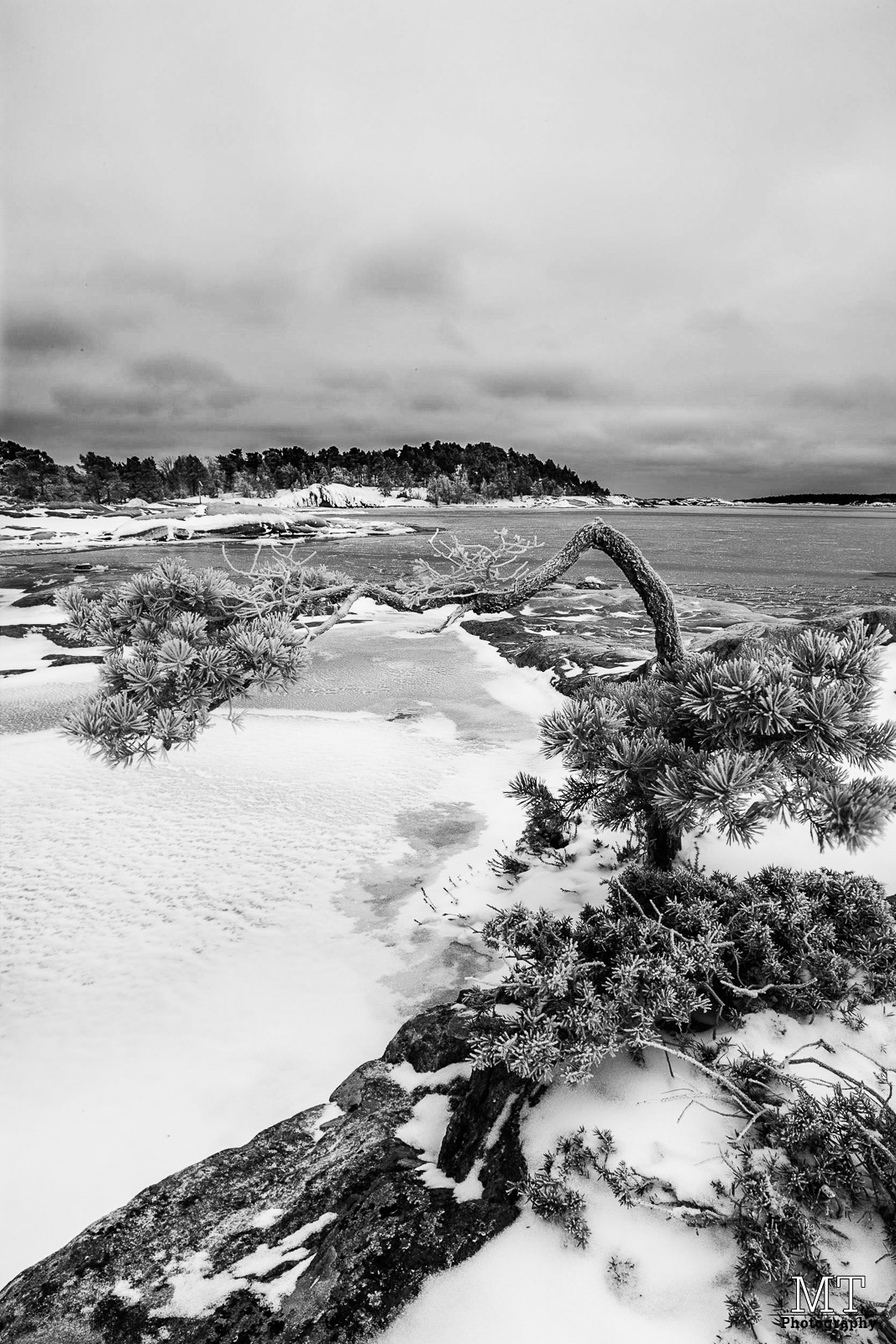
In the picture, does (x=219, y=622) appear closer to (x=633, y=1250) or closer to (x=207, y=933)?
(x=207, y=933)

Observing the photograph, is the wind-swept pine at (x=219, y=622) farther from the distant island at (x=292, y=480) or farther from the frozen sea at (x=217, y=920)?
the distant island at (x=292, y=480)

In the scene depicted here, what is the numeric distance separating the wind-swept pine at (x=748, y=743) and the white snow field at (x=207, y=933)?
10.3ft

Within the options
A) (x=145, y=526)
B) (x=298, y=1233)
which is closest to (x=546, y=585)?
(x=298, y=1233)

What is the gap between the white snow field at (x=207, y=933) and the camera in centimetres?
464

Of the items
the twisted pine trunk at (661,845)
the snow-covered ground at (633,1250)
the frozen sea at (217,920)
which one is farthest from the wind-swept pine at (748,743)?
the frozen sea at (217,920)

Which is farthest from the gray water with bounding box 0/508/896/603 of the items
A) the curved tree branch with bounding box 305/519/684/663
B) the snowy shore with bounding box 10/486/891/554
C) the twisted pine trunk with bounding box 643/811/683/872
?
the twisted pine trunk with bounding box 643/811/683/872

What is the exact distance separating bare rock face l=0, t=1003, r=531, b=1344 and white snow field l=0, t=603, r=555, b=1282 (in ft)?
2.57

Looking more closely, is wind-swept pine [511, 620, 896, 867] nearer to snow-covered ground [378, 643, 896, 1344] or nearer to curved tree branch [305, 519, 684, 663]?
snow-covered ground [378, 643, 896, 1344]

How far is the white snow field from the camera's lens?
15.2ft

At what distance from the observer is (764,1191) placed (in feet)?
9.54

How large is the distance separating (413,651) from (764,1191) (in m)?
18.7

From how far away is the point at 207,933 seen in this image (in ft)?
22.7

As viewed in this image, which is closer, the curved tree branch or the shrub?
the shrub

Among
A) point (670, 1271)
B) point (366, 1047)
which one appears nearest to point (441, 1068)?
point (366, 1047)
